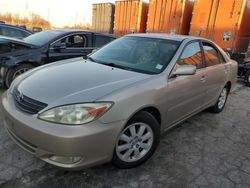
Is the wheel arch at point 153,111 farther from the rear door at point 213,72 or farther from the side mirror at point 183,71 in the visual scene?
the rear door at point 213,72

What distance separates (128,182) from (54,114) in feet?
3.48

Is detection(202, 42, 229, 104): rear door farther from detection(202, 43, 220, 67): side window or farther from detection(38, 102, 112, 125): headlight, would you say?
detection(38, 102, 112, 125): headlight

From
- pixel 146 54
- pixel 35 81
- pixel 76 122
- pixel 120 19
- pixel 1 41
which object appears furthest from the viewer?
pixel 120 19

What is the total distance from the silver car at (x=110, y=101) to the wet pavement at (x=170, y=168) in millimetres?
213

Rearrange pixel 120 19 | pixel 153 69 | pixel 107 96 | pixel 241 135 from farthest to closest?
1. pixel 120 19
2. pixel 241 135
3. pixel 153 69
4. pixel 107 96

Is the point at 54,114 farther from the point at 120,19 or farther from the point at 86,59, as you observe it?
the point at 120,19

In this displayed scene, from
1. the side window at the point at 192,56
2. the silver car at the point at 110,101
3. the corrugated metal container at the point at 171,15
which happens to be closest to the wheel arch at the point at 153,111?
the silver car at the point at 110,101

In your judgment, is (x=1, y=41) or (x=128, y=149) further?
(x=1, y=41)

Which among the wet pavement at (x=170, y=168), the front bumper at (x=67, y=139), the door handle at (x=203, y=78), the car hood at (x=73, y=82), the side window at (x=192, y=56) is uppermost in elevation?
the side window at (x=192, y=56)

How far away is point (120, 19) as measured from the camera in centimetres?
1416

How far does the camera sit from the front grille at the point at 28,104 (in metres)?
2.24

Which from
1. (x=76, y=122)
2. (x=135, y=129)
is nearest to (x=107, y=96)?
(x=76, y=122)

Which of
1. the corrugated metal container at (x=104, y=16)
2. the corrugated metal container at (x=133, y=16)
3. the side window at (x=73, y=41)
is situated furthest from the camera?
the corrugated metal container at (x=104, y=16)

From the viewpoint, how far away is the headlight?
2121mm
